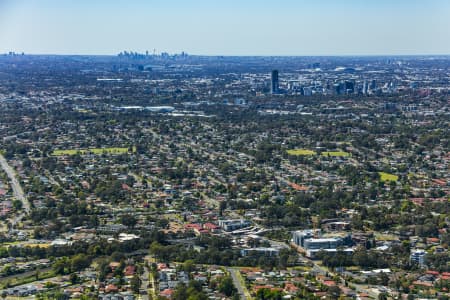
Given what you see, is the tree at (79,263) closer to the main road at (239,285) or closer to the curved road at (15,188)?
the main road at (239,285)

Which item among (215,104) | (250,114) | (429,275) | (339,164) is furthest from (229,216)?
(215,104)

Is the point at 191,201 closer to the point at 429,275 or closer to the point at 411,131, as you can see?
the point at 429,275

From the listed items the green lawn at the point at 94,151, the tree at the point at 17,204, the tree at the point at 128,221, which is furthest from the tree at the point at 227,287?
the green lawn at the point at 94,151

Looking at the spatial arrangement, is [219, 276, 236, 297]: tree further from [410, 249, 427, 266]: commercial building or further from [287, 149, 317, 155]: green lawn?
[287, 149, 317, 155]: green lawn

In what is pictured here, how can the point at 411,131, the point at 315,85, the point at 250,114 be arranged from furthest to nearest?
1. the point at 315,85
2. the point at 250,114
3. the point at 411,131

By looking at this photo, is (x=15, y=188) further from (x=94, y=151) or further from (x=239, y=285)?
(x=239, y=285)

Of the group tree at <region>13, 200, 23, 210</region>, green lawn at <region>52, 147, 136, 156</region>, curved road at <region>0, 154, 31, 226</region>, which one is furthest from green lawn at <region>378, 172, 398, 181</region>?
tree at <region>13, 200, 23, 210</region>

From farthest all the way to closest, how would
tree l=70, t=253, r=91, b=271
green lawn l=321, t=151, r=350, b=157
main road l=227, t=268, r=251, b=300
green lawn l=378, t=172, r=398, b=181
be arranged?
1. green lawn l=321, t=151, r=350, b=157
2. green lawn l=378, t=172, r=398, b=181
3. tree l=70, t=253, r=91, b=271
4. main road l=227, t=268, r=251, b=300

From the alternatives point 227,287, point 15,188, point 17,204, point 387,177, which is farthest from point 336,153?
point 227,287
